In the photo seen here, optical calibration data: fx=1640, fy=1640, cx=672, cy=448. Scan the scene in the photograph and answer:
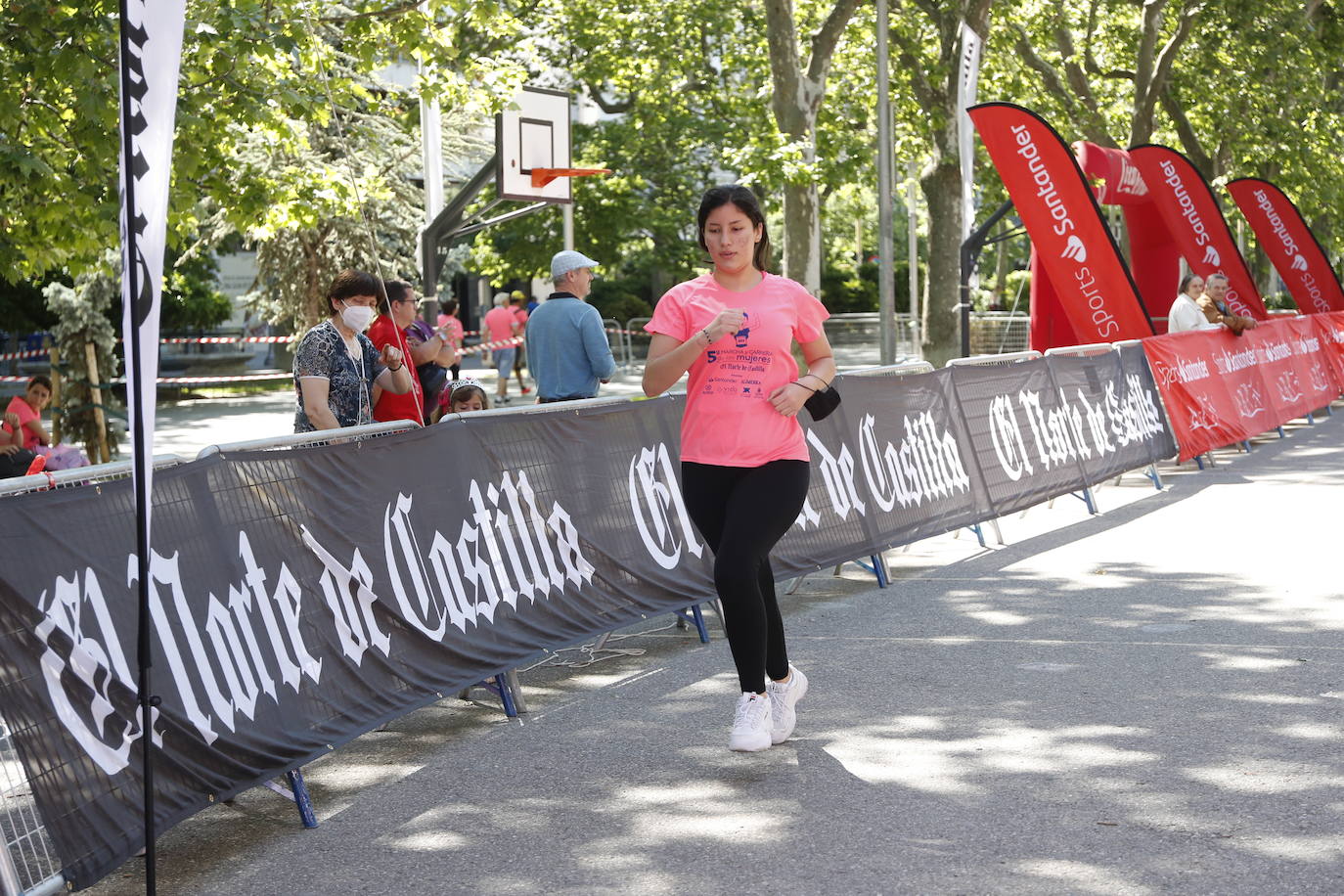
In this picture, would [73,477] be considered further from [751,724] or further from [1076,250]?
[1076,250]

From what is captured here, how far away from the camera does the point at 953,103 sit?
86.6 feet

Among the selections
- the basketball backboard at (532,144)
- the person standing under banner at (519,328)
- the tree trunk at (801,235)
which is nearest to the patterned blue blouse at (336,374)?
the basketball backboard at (532,144)

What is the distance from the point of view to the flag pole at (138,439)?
13.6 feet

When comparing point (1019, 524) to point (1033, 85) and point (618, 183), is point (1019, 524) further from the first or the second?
point (618, 183)

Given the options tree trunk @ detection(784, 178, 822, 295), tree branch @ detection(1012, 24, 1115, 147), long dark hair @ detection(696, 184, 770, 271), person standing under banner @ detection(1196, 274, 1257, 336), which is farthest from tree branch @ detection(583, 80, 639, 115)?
long dark hair @ detection(696, 184, 770, 271)

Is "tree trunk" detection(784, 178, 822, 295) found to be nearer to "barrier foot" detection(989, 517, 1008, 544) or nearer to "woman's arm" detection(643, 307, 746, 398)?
"barrier foot" detection(989, 517, 1008, 544)

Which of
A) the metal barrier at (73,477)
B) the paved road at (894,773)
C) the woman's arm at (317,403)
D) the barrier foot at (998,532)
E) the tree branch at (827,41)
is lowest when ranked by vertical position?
the paved road at (894,773)

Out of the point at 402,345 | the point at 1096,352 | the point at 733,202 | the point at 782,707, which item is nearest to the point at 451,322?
the point at 1096,352

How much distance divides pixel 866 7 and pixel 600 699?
2738cm

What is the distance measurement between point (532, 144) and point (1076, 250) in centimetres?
590

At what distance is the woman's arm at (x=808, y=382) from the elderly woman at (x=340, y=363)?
107 inches

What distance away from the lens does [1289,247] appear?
27656 mm

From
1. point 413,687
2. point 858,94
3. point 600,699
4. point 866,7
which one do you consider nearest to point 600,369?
point 600,699

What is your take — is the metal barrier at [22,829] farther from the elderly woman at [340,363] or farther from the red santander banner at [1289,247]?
the red santander banner at [1289,247]
